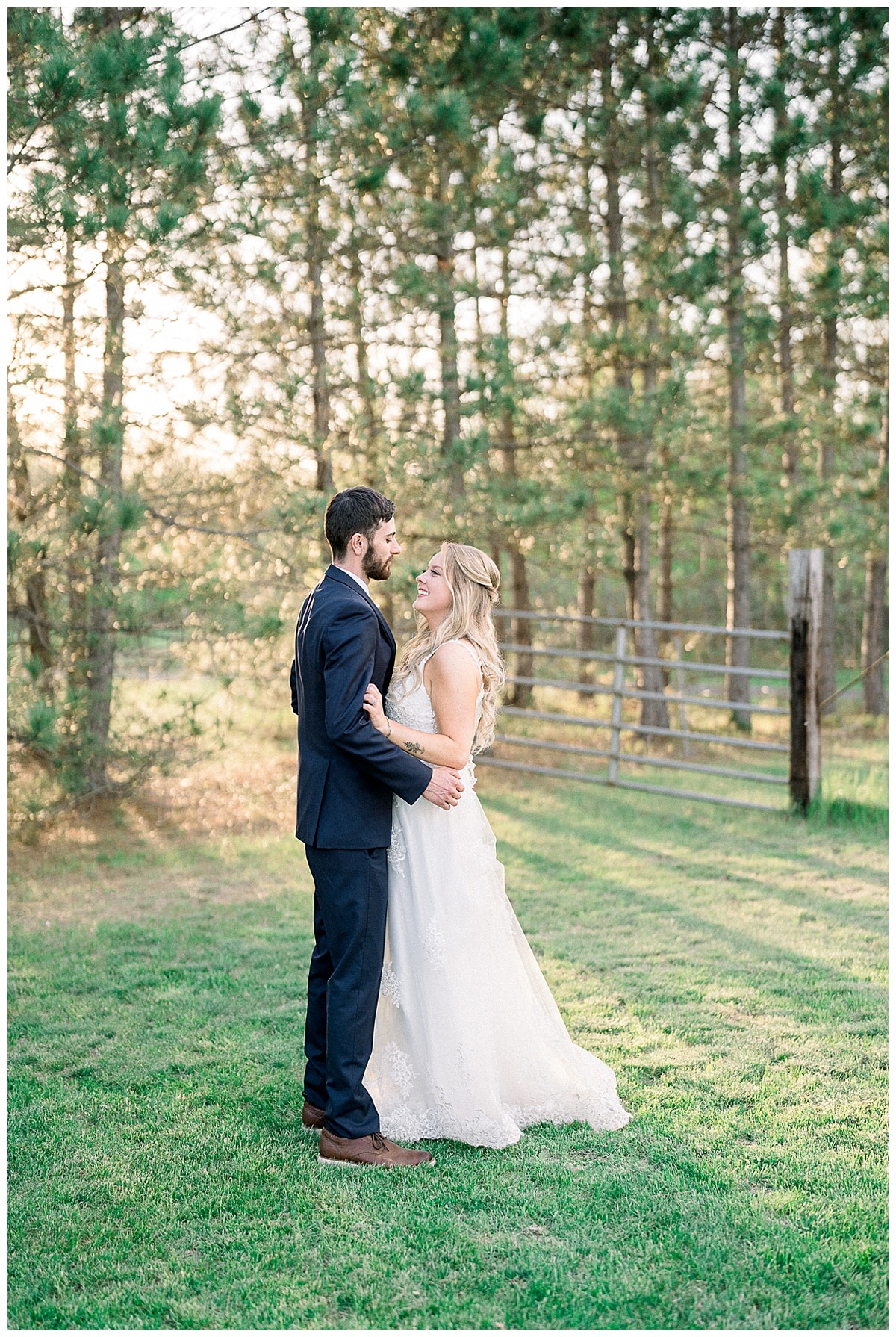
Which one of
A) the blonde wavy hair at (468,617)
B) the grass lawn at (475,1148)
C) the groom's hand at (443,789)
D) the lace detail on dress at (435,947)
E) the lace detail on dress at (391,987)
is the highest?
the blonde wavy hair at (468,617)

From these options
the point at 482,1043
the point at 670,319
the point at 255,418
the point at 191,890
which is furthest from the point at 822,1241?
the point at 670,319

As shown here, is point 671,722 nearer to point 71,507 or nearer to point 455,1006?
point 71,507

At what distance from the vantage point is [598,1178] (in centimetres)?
296

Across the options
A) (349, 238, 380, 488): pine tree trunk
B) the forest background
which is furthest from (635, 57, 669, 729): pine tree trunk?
(349, 238, 380, 488): pine tree trunk

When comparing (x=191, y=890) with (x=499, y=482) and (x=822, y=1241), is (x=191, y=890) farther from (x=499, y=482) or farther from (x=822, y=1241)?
(x=499, y=482)

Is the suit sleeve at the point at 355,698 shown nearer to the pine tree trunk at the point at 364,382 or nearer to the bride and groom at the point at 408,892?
the bride and groom at the point at 408,892

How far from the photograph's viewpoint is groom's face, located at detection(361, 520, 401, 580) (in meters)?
3.17

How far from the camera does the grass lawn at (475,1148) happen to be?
249cm

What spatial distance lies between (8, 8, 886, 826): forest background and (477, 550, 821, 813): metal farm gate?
3.72 ft

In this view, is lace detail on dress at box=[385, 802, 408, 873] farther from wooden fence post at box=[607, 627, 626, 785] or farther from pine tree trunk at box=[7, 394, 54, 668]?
wooden fence post at box=[607, 627, 626, 785]

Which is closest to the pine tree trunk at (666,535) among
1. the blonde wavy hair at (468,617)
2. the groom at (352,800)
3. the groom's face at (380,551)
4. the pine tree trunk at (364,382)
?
the pine tree trunk at (364,382)

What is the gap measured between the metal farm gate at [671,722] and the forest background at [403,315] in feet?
3.72

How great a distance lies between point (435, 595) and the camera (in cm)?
332

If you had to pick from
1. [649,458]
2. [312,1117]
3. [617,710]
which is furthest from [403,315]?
[312,1117]
